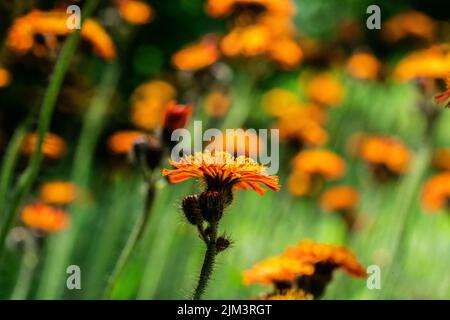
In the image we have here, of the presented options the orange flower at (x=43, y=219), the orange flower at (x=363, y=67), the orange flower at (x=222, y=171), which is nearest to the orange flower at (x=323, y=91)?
the orange flower at (x=363, y=67)

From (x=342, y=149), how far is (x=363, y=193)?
1.42 ft

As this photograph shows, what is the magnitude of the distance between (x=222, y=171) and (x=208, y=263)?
139 millimetres

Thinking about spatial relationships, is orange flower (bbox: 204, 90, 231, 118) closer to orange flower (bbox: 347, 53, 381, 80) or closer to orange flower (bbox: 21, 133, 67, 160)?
orange flower (bbox: 21, 133, 67, 160)

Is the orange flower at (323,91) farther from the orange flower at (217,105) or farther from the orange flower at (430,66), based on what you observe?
the orange flower at (430,66)

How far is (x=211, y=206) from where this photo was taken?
3.64 feet

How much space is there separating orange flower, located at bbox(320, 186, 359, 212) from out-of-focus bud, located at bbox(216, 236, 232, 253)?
2.04 m

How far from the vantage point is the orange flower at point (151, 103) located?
9.71 feet

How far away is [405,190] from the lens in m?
2.04

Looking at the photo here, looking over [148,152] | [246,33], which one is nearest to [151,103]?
[246,33]

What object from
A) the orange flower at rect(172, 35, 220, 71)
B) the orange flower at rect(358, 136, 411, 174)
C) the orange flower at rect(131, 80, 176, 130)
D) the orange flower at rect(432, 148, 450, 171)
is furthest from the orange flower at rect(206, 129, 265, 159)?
the orange flower at rect(432, 148, 450, 171)

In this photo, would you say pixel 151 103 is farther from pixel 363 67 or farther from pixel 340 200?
pixel 363 67

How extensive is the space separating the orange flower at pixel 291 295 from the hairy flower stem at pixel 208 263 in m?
0.18
